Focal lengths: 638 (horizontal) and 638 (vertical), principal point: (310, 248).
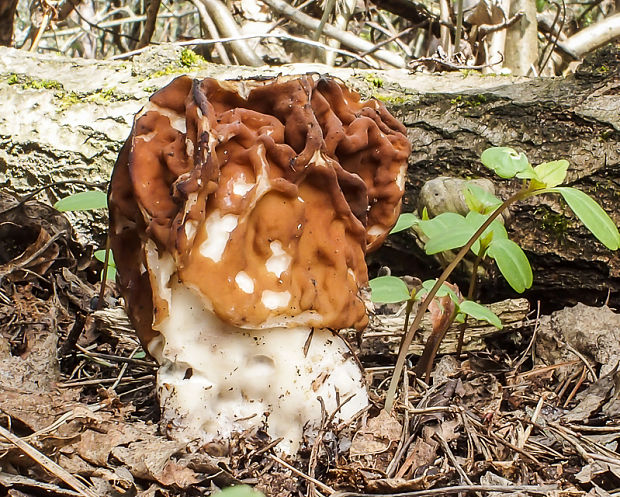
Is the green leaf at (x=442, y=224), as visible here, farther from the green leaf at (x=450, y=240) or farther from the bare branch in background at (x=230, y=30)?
the bare branch in background at (x=230, y=30)

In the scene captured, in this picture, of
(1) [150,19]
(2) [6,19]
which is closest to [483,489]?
(2) [6,19]

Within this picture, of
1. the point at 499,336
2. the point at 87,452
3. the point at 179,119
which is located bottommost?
the point at 499,336

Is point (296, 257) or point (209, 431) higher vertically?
point (296, 257)

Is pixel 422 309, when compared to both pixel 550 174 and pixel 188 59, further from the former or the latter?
pixel 188 59

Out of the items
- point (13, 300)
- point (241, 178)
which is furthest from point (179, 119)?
point (13, 300)

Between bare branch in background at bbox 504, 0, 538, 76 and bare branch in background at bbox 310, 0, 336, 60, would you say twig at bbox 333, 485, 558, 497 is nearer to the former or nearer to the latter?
bare branch in background at bbox 310, 0, 336, 60

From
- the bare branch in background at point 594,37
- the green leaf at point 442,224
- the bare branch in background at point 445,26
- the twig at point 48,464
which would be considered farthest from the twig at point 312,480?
the bare branch in background at point 594,37

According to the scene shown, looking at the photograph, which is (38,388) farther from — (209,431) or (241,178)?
(241,178)
